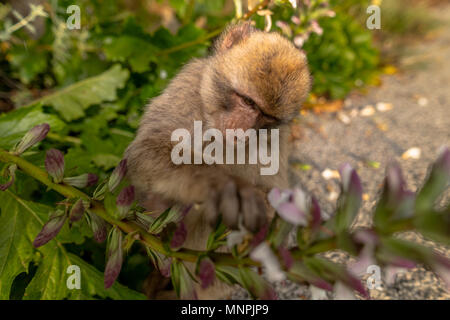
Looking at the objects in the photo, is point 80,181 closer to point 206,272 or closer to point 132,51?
point 206,272

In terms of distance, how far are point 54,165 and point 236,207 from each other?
2.11 feet

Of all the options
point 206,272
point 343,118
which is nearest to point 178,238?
point 206,272

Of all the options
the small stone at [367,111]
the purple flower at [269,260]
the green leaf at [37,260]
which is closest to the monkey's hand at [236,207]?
the purple flower at [269,260]

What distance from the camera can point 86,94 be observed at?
108 inches

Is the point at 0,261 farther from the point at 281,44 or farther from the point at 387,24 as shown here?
the point at 387,24

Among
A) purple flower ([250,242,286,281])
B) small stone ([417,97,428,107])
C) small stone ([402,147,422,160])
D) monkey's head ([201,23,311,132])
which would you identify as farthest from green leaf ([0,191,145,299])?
small stone ([417,97,428,107])

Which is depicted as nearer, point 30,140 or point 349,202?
point 349,202

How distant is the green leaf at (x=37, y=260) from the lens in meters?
1.67

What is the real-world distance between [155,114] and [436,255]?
149 centimetres

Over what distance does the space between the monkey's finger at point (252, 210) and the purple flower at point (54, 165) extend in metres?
0.63

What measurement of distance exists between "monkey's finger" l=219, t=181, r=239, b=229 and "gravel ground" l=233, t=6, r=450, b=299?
3.88ft

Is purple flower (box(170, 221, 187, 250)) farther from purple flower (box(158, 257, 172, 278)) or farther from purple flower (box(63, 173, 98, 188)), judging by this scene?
purple flower (box(63, 173, 98, 188))

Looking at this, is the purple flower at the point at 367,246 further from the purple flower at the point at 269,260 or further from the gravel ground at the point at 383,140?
the gravel ground at the point at 383,140
